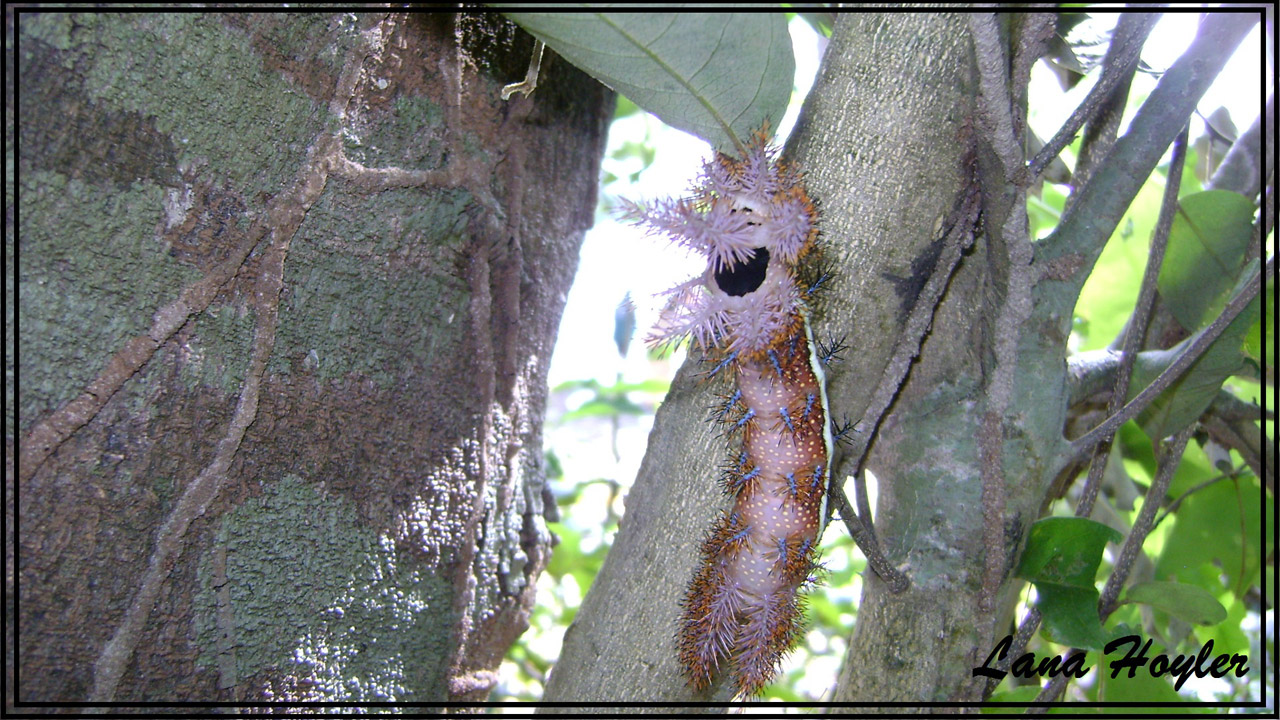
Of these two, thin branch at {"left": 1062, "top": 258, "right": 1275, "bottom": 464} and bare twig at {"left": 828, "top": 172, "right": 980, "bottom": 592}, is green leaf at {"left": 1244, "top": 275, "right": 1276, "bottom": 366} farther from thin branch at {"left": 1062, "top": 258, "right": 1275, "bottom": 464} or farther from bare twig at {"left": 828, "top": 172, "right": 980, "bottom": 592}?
bare twig at {"left": 828, "top": 172, "right": 980, "bottom": 592}

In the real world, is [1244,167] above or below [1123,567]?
above

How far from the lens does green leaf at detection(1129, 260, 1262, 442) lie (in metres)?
0.82

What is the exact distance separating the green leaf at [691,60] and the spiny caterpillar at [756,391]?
37 mm

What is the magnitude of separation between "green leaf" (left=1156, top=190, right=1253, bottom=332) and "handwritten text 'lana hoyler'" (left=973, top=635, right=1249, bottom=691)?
0.37m

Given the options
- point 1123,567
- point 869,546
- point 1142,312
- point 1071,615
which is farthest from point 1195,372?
point 869,546

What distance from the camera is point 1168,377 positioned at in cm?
70

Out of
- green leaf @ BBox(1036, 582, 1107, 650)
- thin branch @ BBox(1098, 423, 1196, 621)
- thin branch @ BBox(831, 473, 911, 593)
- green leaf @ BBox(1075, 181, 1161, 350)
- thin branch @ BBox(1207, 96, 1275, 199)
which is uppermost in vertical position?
green leaf @ BBox(1075, 181, 1161, 350)

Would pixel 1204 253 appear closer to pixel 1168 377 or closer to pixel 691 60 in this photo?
pixel 1168 377

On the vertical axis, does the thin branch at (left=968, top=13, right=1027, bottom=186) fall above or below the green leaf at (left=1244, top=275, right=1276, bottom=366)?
below

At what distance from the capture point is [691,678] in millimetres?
665

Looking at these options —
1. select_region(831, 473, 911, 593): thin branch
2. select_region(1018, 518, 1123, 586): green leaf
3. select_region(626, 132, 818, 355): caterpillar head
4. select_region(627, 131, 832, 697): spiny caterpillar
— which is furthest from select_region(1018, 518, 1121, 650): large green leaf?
select_region(626, 132, 818, 355): caterpillar head

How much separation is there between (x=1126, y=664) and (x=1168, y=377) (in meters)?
0.31

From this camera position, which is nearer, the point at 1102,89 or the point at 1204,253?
the point at 1102,89

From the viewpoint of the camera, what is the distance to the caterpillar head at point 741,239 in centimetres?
53
